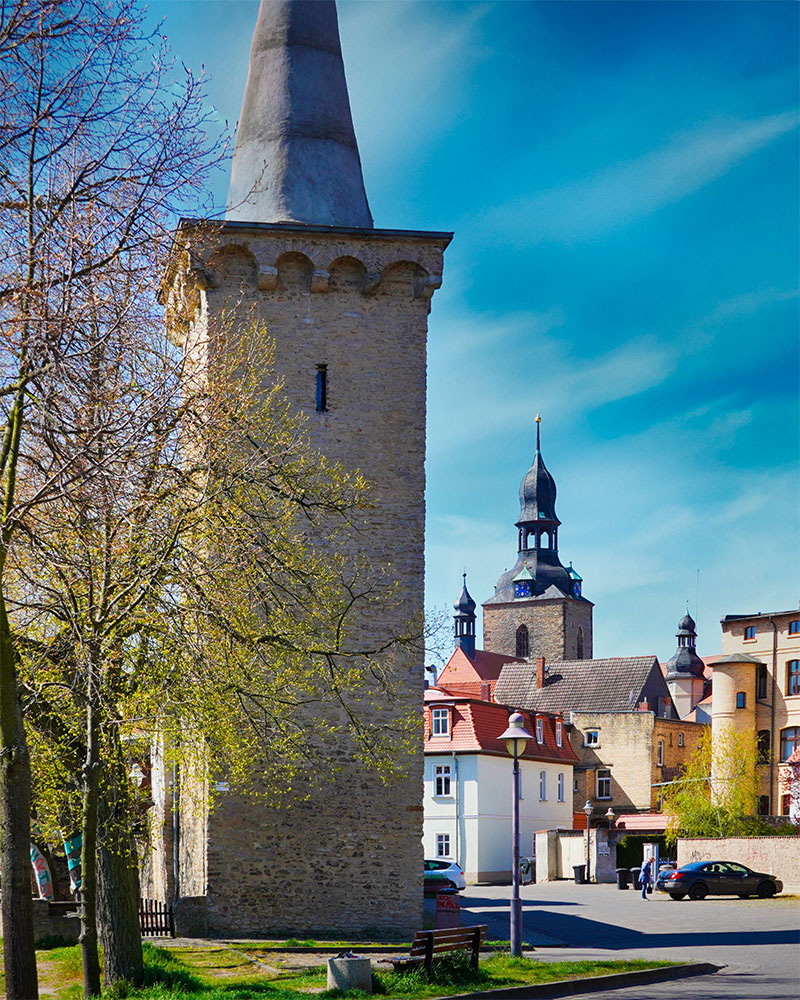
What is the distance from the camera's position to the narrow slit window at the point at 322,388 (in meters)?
23.2

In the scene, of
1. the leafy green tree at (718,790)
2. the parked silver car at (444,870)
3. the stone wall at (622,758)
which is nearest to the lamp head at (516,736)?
the parked silver car at (444,870)

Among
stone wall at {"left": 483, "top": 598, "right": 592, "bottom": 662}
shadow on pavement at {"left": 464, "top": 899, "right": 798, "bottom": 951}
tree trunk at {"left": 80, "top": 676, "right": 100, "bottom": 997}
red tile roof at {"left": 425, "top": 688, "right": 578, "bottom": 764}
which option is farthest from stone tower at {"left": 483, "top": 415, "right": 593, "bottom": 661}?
tree trunk at {"left": 80, "top": 676, "right": 100, "bottom": 997}

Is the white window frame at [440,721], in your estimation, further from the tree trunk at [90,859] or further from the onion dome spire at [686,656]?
the onion dome spire at [686,656]

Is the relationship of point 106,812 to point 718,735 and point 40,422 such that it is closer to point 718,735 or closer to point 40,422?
Answer: point 40,422

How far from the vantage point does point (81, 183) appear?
11555 mm

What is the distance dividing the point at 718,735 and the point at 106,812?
48.4 m

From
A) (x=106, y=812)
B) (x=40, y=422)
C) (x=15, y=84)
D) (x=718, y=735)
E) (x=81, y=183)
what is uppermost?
(x=15, y=84)

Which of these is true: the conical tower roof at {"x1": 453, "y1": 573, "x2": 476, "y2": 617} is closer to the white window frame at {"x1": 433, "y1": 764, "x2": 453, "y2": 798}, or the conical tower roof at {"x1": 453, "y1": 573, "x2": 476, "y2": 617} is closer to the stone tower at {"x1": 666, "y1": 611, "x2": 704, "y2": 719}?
the stone tower at {"x1": 666, "y1": 611, "x2": 704, "y2": 719}

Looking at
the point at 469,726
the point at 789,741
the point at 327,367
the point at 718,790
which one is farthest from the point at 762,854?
the point at 327,367

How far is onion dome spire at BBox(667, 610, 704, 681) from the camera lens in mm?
103500

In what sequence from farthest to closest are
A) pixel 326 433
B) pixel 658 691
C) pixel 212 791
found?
pixel 658 691, pixel 326 433, pixel 212 791

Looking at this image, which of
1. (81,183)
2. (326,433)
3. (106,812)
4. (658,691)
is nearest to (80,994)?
(106,812)

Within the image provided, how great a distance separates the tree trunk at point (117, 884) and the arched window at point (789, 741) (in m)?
50.7

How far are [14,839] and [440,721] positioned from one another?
42.3m
